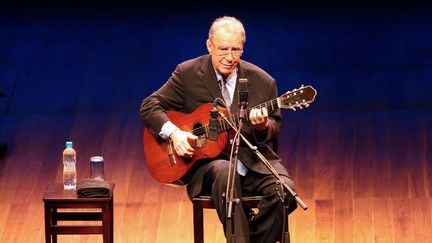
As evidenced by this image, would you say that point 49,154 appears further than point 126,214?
Yes

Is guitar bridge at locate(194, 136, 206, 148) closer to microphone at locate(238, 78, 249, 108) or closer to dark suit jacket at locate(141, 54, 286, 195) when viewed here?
dark suit jacket at locate(141, 54, 286, 195)

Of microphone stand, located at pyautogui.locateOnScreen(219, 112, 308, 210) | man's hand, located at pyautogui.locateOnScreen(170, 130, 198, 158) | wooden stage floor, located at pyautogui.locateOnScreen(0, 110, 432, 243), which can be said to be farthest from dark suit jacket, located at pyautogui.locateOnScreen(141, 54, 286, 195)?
wooden stage floor, located at pyautogui.locateOnScreen(0, 110, 432, 243)

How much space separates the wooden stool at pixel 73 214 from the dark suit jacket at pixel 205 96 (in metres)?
0.50

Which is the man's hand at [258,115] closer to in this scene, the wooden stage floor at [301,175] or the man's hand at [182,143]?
the man's hand at [182,143]

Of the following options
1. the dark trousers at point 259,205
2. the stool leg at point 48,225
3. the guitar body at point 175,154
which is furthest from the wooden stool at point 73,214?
the dark trousers at point 259,205

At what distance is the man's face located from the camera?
554cm

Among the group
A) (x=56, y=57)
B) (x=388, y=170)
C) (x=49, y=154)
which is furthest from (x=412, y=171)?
(x=56, y=57)

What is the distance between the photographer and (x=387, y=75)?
8.16 m

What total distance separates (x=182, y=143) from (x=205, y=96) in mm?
337

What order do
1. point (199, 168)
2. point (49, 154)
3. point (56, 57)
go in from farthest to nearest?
point (56, 57) → point (49, 154) → point (199, 168)

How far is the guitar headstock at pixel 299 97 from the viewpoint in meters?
5.16

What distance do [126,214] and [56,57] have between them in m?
2.47

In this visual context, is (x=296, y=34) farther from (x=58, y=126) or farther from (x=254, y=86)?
(x=254, y=86)

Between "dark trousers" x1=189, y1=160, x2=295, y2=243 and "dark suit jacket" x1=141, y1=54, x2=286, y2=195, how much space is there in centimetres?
10
